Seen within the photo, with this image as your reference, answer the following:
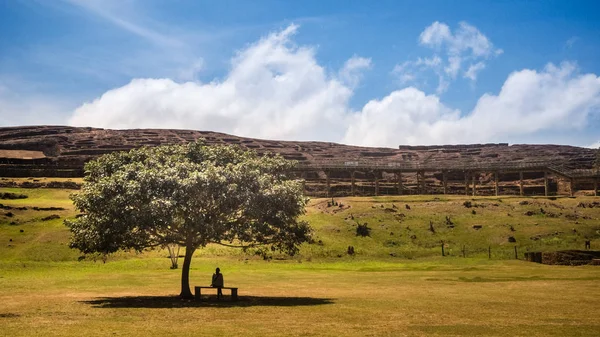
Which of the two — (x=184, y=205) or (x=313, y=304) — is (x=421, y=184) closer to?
(x=184, y=205)

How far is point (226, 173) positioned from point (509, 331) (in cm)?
1948

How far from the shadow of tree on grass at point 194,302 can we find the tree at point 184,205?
1924 mm

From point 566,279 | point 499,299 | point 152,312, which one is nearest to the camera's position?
point 152,312

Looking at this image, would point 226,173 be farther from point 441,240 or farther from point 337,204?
point 337,204

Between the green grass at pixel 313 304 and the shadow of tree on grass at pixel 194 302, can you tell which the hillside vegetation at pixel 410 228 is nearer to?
the green grass at pixel 313 304

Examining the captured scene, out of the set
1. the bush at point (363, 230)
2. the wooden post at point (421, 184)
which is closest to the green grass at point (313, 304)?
the bush at point (363, 230)

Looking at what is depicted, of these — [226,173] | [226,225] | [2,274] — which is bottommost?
[2,274]

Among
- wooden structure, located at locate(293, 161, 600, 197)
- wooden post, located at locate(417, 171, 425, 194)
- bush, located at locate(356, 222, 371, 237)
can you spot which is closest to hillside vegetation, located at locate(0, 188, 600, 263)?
bush, located at locate(356, 222, 371, 237)

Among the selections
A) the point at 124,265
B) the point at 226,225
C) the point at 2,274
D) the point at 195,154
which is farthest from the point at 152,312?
the point at 124,265

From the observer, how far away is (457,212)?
91125 millimetres

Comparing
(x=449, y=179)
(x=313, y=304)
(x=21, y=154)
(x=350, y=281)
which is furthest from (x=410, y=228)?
(x=21, y=154)

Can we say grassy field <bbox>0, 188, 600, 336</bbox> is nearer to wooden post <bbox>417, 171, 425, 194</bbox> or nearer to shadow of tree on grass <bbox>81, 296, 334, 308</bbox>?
shadow of tree on grass <bbox>81, 296, 334, 308</bbox>

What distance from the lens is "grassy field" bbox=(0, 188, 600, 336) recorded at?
77.9 feet

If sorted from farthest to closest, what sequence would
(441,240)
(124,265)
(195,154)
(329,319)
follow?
(441,240)
(124,265)
(195,154)
(329,319)
